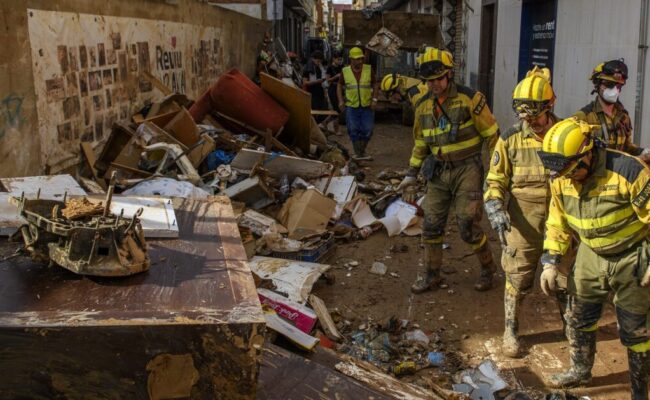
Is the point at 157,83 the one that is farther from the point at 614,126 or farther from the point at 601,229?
the point at 601,229

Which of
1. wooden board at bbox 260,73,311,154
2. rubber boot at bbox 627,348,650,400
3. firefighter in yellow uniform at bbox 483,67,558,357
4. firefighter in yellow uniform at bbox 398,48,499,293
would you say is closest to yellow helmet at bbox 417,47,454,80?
firefighter in yellow uniform at bbox 398,48,499,293

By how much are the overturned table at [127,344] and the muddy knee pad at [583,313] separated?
232 centimetres

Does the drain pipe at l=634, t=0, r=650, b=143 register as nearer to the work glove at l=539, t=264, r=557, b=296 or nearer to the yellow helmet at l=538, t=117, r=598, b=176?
the work glove at l=539, t=264, r=557, b=296

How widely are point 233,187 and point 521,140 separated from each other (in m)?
3.48

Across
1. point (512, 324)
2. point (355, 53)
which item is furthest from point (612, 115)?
point (355, 53)

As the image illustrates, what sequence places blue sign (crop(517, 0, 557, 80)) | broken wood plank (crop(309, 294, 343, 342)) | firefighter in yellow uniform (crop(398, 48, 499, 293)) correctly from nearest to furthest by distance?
broken wood plank (crop(309, 294, 343, 342)), firefighter in yellow uniform (crop(398, 48, 499, 293)), blue sign (crop(517, 0, 557, 80))

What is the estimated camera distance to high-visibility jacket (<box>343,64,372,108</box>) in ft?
34.6

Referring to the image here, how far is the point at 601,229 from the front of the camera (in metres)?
3.52

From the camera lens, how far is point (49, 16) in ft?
18.7

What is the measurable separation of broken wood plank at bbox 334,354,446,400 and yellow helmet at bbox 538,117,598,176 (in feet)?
4.17

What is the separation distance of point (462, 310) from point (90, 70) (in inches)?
162

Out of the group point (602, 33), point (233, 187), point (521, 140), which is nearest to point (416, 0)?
point (602, 33)

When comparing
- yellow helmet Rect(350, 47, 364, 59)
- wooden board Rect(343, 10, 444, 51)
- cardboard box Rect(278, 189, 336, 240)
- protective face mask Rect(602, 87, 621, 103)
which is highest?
wooden board Rect(343, 10, 444, 51)

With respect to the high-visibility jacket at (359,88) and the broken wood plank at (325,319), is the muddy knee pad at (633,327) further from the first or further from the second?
the high-visibility jacket at (359,88)
